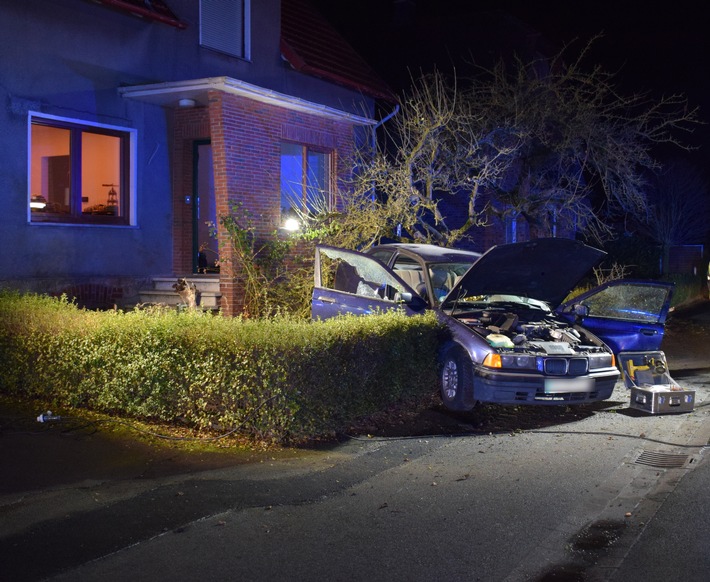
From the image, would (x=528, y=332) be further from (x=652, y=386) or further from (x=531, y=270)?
(x=652, y=386)

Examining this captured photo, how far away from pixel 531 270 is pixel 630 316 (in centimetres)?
172

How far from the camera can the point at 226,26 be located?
612 inches

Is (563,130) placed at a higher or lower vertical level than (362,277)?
higher

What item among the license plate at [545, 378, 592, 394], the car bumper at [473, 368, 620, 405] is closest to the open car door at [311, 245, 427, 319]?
the car bumper at [473, 368, 620, 405]

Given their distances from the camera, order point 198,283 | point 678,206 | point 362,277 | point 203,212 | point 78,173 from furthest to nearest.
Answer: point 678,206
point 203,212
point 198,283
point 78,173
point 362,277

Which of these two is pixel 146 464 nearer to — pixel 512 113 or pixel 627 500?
pixel 627 500

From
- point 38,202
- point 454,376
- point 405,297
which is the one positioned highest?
point 38,202

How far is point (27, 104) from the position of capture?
12211 millimetres

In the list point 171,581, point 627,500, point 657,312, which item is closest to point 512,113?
point 657,312

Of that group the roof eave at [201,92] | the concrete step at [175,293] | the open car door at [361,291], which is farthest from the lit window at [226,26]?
the open car door at [361,291]

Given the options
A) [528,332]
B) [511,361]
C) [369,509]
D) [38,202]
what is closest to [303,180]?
[38,202]

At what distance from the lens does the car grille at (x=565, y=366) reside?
27.7 feet

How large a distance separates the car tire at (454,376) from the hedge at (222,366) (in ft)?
0.45

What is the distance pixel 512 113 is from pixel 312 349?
11131 mm
